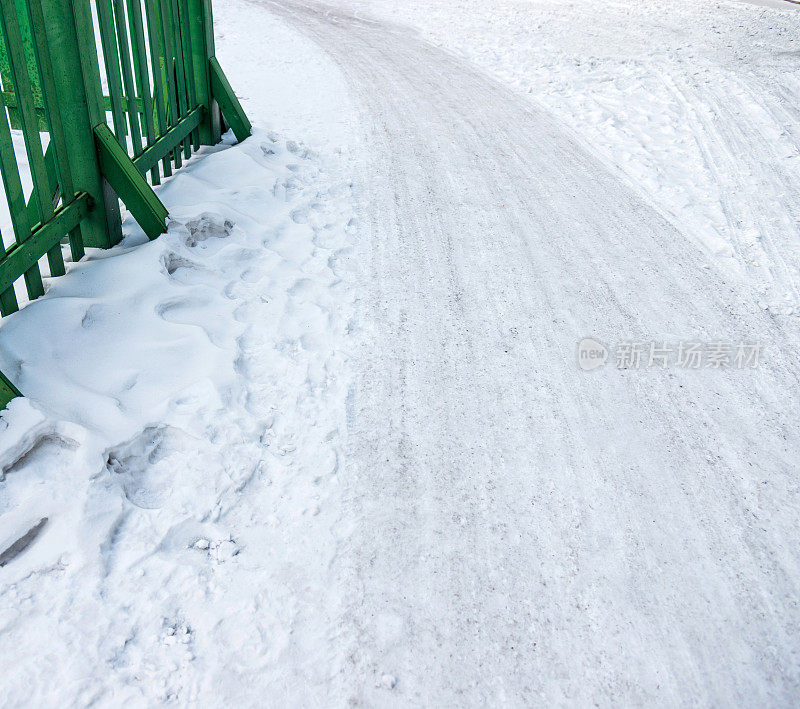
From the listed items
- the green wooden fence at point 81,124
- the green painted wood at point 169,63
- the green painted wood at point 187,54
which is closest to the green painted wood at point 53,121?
the green wooden fence at point 81,124

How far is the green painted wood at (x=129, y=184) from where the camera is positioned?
401cm

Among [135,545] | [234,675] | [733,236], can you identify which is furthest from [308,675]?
[733,236]

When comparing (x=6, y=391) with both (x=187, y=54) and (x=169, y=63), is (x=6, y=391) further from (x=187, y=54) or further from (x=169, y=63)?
(x=187, y=54)

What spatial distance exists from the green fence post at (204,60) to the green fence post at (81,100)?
2027mm

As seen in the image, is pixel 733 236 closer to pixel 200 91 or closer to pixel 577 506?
pixel 577 506

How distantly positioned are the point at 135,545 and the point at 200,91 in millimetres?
4655

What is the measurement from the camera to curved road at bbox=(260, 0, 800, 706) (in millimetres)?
2355

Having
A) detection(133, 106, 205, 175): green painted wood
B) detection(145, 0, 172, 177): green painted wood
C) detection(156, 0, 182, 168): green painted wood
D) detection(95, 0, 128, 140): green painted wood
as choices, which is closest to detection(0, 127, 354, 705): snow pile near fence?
detection(133, 106, 205, 175): green painted wood

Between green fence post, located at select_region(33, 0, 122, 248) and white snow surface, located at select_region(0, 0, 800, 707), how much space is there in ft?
0.91

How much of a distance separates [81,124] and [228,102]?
2398 mm

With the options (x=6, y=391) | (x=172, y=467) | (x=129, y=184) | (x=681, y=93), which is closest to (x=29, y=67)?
(x=129, y=184)

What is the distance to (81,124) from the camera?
3.90 m

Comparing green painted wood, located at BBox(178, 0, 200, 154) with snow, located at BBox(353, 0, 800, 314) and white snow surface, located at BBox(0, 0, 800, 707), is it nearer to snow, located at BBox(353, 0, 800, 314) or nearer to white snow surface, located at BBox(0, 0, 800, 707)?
white snow surface, located at BBox(0, 0, 800, 707)

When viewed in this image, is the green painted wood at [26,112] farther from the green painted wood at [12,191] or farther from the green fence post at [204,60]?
the green fence post at [204,60]
